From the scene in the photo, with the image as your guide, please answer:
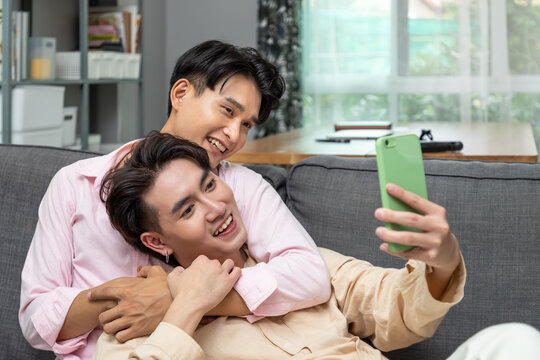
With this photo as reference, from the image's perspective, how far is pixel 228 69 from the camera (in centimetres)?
141

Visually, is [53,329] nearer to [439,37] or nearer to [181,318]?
[181,318]

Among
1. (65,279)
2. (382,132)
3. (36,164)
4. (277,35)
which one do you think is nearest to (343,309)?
(65,279)

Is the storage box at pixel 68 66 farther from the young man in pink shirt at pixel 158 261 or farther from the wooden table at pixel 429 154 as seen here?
the young man in pink shirt at pixel 158 261

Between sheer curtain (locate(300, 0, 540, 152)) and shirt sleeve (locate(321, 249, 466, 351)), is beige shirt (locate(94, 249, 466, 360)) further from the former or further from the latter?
sheer curtain (locate(300, 0, 540, 152))

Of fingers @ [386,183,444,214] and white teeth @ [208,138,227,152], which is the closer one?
fingers @ [386,183,444,214]

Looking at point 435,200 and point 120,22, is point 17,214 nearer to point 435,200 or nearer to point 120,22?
point 435,200

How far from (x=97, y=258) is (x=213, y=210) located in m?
0.27

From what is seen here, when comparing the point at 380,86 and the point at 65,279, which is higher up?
the point at 380,86

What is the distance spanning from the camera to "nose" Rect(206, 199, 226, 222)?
1.19m

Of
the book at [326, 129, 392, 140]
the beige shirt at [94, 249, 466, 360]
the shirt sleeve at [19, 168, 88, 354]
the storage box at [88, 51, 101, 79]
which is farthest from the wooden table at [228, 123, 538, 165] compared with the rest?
the storage box at [88, 51, 101, 79]

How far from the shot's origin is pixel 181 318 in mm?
1096

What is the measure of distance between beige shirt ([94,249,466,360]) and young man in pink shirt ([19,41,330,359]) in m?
0.04

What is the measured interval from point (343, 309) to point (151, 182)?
1.41 feet

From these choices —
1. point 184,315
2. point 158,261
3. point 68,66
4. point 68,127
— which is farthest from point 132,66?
point 184,315
